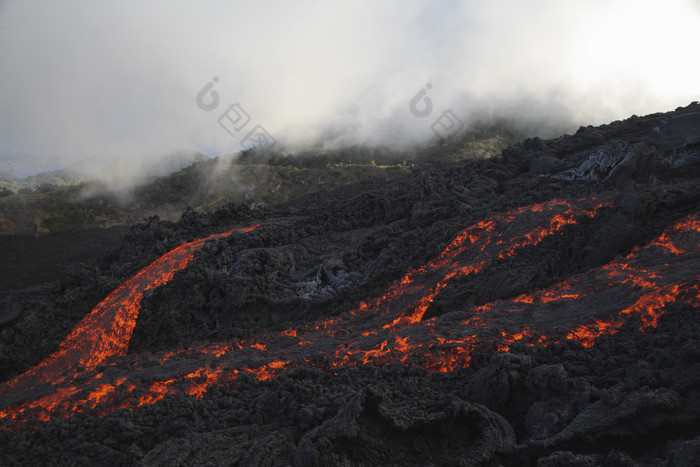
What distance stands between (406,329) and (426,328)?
1.51 feet

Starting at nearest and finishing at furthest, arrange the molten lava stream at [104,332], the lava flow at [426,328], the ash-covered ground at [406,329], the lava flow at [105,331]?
the ash-covered ground at [406,329] → the lava flow at [426,328] → the molten lava stream at [104,332] → the lava flow at [105,331]

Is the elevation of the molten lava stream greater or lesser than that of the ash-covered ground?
greater

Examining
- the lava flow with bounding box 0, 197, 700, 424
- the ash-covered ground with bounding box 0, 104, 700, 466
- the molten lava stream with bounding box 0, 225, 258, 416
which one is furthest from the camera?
the molten lava stream with bounding box 0, 225, 258, 416

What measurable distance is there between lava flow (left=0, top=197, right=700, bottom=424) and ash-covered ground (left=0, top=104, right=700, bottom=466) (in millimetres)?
62

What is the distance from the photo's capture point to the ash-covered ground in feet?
15.4

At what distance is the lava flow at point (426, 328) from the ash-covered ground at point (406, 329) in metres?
0.06

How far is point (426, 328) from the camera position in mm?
8008

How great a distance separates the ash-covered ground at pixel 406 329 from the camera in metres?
4.69

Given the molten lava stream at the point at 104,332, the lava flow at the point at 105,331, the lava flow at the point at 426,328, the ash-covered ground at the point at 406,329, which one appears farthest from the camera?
the lava flow at the point at 105,331

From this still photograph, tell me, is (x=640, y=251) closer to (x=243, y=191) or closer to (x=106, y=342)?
(x=106, y=342)

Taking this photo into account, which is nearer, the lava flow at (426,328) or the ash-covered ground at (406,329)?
the ash-covered ground at (406,329)

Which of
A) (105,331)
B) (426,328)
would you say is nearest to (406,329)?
(426,328)

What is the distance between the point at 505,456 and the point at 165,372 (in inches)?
268

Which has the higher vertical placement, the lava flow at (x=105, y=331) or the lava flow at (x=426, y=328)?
the lava flow at (x=105, y=331)
